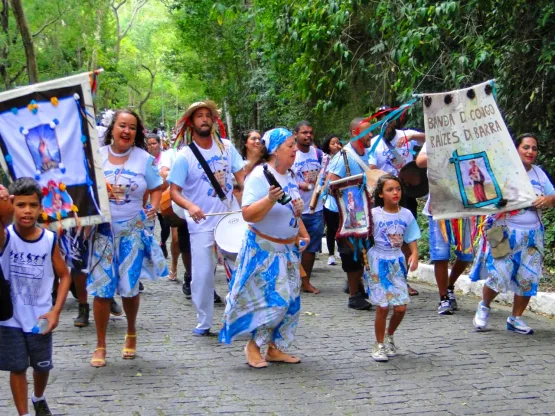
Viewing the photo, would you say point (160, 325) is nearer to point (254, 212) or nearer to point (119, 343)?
point (119, 343)

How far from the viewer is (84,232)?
6.74 metres

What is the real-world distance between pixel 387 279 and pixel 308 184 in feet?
12.5

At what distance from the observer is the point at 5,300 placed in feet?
16.2

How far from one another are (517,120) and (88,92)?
661 centimetres

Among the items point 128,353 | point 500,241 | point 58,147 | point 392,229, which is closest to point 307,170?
→ point 500,241

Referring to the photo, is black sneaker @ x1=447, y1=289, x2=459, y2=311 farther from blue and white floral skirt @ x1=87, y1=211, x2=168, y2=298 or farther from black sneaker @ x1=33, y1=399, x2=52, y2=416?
black sneaker @ x1=33, y1=399, x2=52, y2=416

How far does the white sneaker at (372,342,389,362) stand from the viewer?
6.81m

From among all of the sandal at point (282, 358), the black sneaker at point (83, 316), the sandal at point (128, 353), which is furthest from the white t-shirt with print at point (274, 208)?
the black sneaker at point (83, 316)

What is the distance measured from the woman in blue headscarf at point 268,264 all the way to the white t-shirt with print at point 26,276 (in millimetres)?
1795

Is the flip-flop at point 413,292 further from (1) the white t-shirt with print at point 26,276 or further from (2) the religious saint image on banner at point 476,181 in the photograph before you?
(1) the white t-shirt with print at point 26,276

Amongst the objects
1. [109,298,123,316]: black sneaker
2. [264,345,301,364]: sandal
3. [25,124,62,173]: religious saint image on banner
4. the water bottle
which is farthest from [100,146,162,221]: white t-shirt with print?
[109,298,123,316]: black sneaker

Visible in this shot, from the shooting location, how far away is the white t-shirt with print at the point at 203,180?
7730 millimetres

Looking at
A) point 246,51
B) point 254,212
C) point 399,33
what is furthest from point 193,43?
point 254,212

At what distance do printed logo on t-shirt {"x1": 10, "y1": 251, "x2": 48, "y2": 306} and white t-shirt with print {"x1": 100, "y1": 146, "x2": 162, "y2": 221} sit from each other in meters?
1.78
